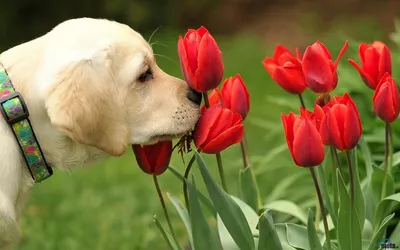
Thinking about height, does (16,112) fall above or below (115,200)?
above

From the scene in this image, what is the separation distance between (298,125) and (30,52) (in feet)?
3.12

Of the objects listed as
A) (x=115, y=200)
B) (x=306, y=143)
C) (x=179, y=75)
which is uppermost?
(x=306, y=143)

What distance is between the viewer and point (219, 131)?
2.41 meters

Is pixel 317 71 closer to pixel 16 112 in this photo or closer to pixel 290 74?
pixel 290 74

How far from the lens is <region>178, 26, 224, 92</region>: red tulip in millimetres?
2361

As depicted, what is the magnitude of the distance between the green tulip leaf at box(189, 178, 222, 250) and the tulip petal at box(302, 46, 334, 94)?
1.48ft

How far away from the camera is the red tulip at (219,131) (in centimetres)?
239

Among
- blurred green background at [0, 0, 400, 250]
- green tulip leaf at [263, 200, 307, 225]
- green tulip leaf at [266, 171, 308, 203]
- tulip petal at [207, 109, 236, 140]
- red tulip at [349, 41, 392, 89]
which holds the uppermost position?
tulip petal at [207, 109, 236, 140]

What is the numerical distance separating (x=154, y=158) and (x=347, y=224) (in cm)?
60

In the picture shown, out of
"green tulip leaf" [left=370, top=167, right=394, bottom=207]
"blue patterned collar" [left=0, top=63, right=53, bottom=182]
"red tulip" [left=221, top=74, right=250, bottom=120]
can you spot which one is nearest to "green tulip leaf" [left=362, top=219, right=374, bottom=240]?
"green tulip leaf" [left=370, top=167, right=394, bottom=207]

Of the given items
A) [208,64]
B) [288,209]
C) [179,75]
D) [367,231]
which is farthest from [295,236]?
[179,75]

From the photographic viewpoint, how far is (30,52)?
2.66 m

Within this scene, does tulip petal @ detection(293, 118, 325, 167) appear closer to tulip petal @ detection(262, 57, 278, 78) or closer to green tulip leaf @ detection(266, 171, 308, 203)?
tulip petal @ detection(262, 57, 278, 78)

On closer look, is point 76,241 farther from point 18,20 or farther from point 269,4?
point 269,4
